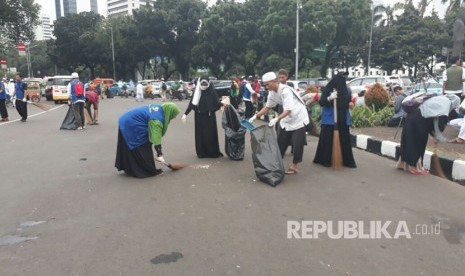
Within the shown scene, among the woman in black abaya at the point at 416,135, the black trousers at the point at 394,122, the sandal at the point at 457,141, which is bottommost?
the sandal at the point at 457,141

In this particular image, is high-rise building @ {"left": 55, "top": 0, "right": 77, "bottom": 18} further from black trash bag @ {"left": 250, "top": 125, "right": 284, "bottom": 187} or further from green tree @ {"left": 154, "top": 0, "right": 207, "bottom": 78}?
black trash bag @ {"left": 250, "top": 125, "right": 284, "bottom": 187}

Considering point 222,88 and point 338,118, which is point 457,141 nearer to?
point 338,118

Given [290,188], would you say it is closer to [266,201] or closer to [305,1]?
[266,201]

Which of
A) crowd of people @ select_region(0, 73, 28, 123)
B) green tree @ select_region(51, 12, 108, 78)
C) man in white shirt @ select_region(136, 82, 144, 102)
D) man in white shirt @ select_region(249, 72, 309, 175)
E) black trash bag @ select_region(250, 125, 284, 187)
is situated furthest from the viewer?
green tree @ select_region(51, 12, 108, 78)

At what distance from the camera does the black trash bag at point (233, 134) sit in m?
7.45

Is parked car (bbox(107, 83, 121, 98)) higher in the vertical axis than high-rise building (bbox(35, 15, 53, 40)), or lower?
lower

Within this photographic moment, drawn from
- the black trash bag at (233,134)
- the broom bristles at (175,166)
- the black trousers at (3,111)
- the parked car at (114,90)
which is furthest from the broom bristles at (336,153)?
the parked car at (114,90)

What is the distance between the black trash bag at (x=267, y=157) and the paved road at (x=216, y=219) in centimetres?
18

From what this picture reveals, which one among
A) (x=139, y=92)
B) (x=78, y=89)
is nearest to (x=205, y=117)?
(x=78, y=89)

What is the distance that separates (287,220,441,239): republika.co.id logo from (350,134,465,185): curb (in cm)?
228

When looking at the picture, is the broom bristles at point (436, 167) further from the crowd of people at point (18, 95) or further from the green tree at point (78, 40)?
the green tree at point (78, 40)

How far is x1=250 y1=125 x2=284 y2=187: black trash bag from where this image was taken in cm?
582

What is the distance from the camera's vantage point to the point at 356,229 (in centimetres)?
424

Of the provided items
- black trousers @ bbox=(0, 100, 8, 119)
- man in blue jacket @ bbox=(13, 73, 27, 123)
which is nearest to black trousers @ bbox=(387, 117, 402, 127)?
man in blue jacket @ bbox=(13, 73, 27, 123)
